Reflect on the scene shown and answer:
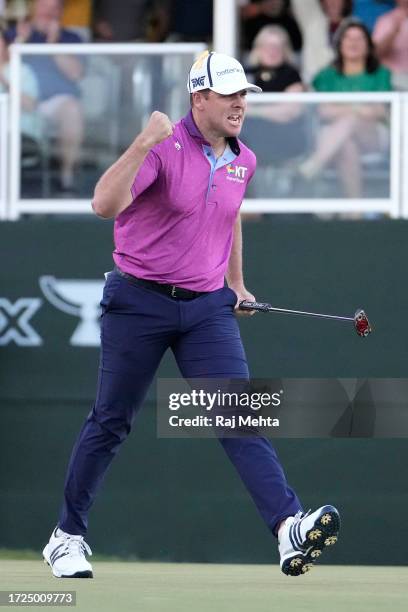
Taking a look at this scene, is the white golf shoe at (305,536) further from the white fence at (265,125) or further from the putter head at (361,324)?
the white fence at (265,125)

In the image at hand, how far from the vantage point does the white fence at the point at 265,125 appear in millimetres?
9695

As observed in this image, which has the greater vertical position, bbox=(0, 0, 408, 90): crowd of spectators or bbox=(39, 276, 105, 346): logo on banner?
bbox=(0, 0, 408, 90): crowd of spectators

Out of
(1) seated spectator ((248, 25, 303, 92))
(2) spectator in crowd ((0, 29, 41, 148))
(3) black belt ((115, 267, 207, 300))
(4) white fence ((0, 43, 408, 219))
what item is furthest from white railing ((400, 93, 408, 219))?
(3) black belt ((115, 267, 207, 300))

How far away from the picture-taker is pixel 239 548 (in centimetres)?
963

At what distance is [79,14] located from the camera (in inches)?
481

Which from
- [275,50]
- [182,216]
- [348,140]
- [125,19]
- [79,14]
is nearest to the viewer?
[182,216]

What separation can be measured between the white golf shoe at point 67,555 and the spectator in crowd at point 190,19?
5.79m

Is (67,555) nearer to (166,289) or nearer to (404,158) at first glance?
(166,289)

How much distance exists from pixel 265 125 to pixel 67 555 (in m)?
3.74

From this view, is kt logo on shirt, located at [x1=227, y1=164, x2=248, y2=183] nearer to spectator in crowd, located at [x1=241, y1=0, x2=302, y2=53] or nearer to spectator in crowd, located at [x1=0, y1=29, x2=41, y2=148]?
spectator in crowd, located at [x1=0, y1=29, x2=41, y2=148]

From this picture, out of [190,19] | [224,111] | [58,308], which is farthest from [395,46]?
[224,111]

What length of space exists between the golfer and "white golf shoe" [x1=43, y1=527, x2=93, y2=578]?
0.27 metres

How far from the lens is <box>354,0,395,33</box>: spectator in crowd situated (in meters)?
11.7

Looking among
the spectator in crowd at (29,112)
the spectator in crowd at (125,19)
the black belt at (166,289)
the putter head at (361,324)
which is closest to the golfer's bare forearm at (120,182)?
the black belt at (166,289)
